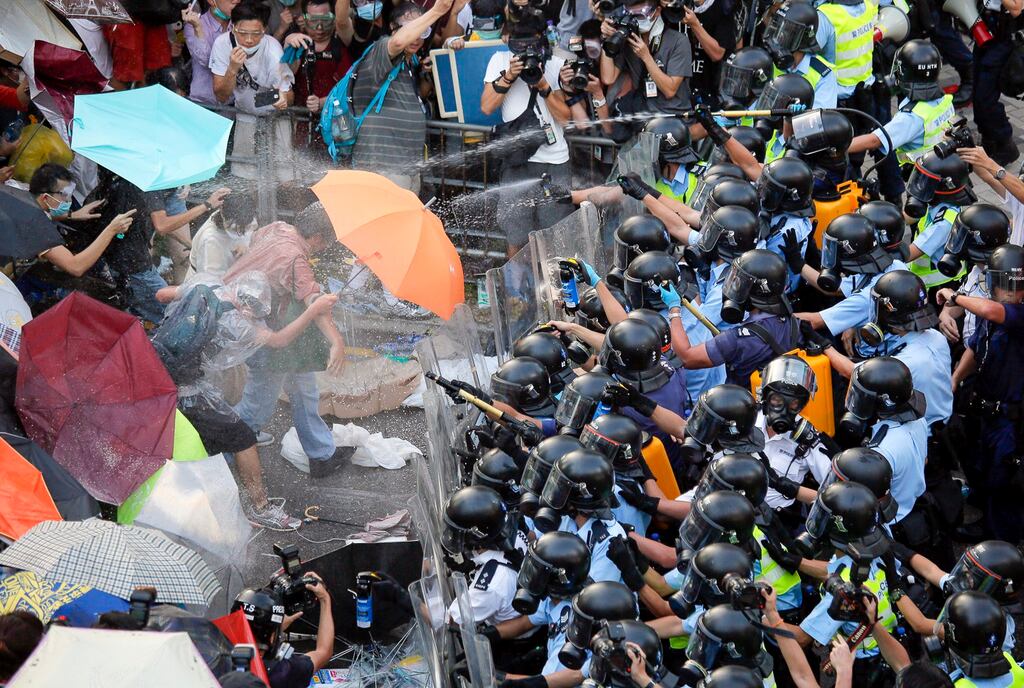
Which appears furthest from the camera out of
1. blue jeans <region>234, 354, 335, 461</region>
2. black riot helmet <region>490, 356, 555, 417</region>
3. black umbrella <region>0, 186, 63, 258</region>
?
blue jeans <region>234, 354, 335, 461</region>

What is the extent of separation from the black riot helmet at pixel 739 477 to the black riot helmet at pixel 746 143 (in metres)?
3.48

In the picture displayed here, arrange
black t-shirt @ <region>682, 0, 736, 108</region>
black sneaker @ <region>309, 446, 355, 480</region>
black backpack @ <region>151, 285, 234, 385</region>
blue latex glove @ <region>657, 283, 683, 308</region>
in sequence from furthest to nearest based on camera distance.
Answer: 1. black t-shirt @ <region>682, 0, 736, 108</region>
2. black sneaker @ <region>309, 446, 355, 480</region>
3. black backpack @ <region>151, 285, 234, 385</region>
4. blue latex glove @ <region>657, 283, 683, 308</region>

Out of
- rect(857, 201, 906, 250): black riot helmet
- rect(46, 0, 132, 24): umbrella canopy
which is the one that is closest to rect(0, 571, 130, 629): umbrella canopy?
rect(857, 201, 906, 250): black riot helmet

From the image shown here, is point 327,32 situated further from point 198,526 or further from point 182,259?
point 198,526

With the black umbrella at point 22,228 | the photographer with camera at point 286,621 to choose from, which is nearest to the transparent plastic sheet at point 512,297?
the photographer with camera at point 286,621

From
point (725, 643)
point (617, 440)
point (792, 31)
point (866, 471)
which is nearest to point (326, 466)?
point (617, 440)

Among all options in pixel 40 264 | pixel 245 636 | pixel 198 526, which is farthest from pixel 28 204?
pixel 245 636

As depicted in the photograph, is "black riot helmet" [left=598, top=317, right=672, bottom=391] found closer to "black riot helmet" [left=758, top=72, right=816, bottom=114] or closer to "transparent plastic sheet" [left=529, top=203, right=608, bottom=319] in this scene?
"transparent plastic sheet" [left=529, top=203, right=608, bottom=319]

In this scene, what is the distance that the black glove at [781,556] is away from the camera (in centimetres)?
607

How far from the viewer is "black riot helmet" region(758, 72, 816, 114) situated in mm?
8938

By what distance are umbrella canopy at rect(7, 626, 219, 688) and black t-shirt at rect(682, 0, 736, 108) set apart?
272 inches

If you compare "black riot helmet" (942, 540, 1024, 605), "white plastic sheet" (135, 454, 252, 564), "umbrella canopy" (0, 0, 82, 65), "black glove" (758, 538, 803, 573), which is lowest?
"white plastic sheet" (135, 454, 252, 564)

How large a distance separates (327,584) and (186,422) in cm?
112

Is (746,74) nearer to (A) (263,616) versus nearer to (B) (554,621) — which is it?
(B) (554,621)
